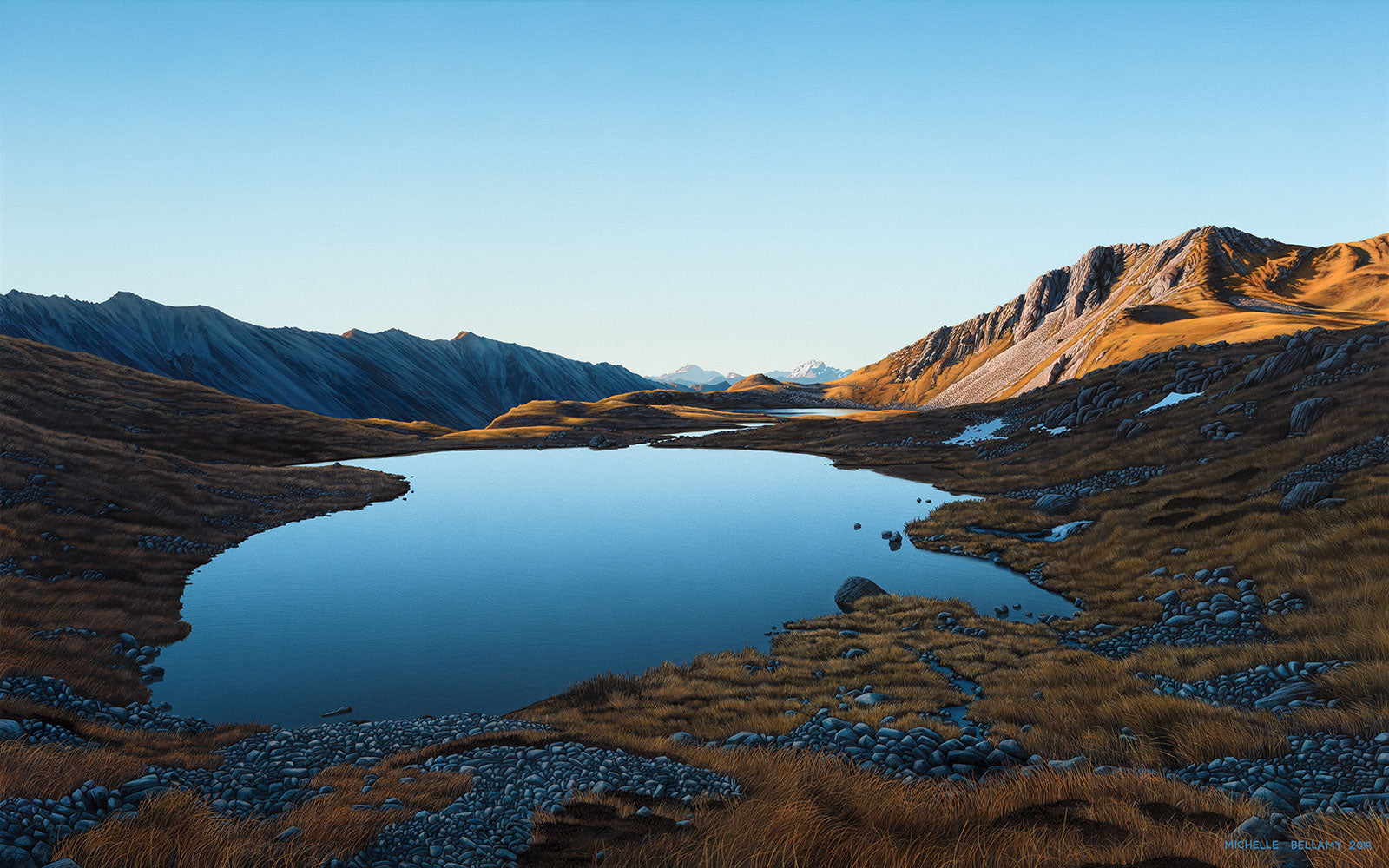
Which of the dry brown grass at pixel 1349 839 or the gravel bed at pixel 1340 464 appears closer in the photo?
the dry brown grass at pixel 1349 839

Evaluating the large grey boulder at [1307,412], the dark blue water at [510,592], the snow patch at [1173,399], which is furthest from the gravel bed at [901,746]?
the snow patch at [1173,399]

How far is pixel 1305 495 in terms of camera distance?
21.8m

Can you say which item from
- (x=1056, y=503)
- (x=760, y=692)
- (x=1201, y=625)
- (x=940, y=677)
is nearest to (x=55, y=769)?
(x=760, y=692)

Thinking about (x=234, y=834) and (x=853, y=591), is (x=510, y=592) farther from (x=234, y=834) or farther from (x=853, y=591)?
(x=234, y=834)

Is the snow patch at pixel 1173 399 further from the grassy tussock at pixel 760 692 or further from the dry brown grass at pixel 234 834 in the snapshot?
the dry brown grass at pixel 234 834

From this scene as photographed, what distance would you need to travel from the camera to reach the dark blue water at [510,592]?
1783cm

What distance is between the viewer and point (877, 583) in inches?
1058

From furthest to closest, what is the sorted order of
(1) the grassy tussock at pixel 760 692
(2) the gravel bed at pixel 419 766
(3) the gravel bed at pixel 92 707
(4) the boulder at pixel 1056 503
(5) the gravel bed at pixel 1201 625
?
(4) the boulder at pixel 1056 503
(5) the gravel bed at pixel 1201 625
(1) the grassy tussock at pixel 760 692
(3) the gravel bed at pixel 92 707
(2) the gravel bed at pixel 419 766

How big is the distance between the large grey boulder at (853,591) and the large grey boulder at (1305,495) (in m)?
A: 15.0

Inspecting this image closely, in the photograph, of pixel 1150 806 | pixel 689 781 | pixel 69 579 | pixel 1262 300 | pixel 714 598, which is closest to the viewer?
pixel 1150 806

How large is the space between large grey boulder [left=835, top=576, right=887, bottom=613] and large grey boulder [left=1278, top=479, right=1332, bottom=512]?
15.0m

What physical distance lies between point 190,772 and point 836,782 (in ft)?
36.6

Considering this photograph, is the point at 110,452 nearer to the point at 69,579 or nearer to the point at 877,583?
the point at 69,579

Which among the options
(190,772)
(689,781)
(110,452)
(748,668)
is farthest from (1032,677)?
(110,452)
